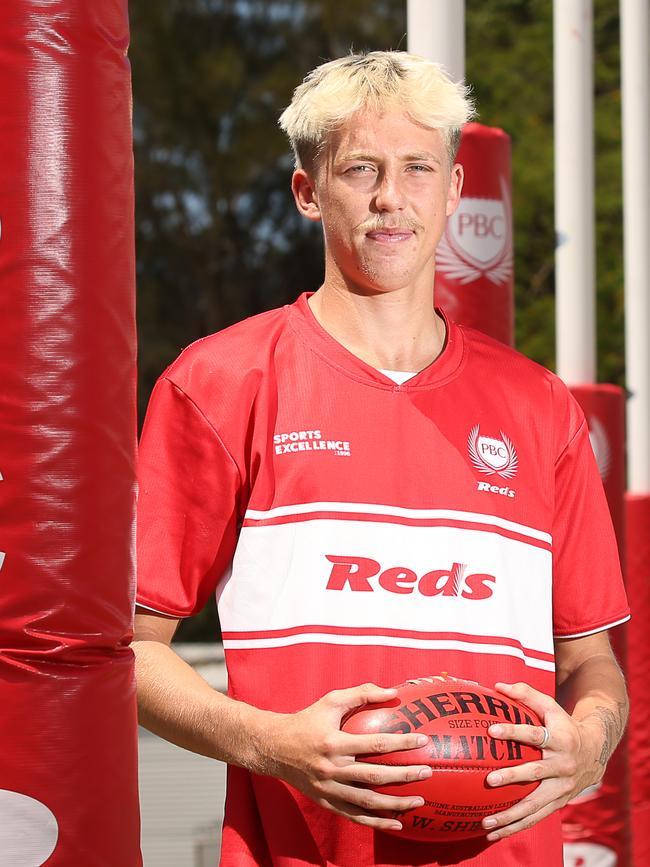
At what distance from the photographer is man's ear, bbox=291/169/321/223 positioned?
2.63 m

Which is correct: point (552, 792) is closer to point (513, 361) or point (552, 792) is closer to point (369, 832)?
point (369, 832)

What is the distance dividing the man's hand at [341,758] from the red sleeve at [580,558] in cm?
56

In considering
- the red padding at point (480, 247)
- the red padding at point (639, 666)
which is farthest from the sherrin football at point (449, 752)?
the red padding at point (639, 666)

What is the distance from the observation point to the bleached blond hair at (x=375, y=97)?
251cm

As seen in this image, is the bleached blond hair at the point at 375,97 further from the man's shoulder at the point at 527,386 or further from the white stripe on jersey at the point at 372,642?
the white stripe on jersey at the point at 372,642

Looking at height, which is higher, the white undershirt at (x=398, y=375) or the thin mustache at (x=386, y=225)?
the thin mustache at (x=386, y=225)

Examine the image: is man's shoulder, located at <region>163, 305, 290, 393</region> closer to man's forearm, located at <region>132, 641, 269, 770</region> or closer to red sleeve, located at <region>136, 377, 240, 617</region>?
red sleeve, located at <region>136, 377, 240, 617</region>

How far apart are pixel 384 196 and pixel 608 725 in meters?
0.98

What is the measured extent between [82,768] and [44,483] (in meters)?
0.38

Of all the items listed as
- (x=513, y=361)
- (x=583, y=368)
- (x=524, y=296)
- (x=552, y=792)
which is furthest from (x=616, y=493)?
(x=524, y=296)

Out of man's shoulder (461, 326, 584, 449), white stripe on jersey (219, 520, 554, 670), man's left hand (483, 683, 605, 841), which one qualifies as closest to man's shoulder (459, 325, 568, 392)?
man's shoulder (461, 326, 584, 449)

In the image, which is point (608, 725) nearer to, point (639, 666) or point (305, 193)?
point (305, 193)

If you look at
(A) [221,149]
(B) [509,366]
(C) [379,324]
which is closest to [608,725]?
(B) [509,366]

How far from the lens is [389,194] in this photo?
246 centimetres
